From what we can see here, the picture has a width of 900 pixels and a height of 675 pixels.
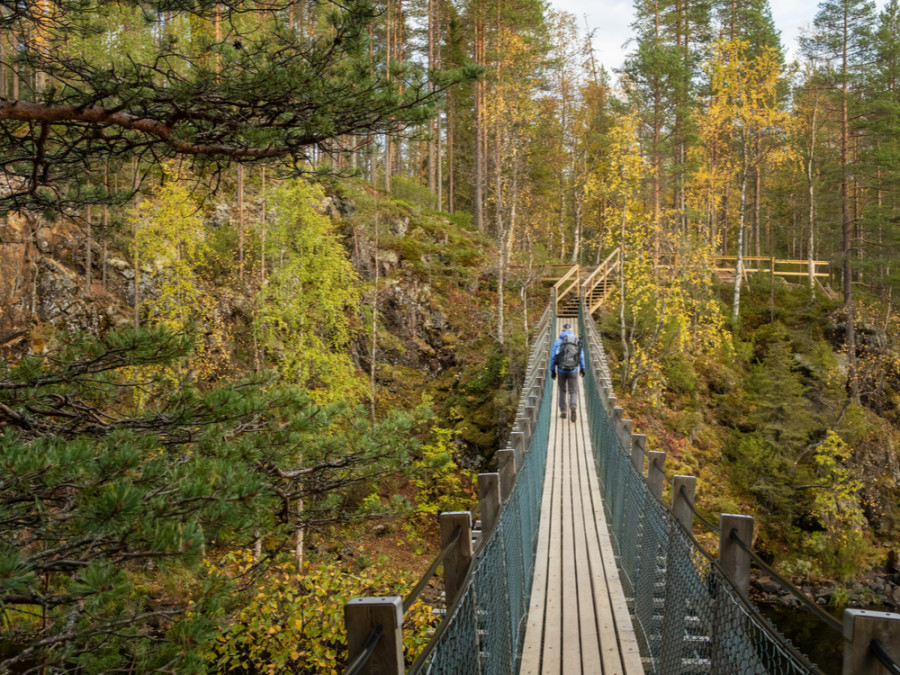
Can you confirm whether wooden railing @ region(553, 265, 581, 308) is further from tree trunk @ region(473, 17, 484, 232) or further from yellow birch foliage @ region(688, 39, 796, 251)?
yellow birch foliage @ region(688, 39, 796, 251)

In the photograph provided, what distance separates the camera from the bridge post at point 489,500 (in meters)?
2.89

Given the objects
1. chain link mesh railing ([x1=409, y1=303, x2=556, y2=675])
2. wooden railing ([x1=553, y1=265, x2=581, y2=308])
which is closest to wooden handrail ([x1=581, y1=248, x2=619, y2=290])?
wooden railing ([x1=553, y1=265, x2=581, y2=308])

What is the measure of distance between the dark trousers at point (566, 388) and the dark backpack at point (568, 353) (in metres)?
0.33

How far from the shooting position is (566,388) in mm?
8438

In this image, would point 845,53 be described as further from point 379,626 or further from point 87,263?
point 379,626

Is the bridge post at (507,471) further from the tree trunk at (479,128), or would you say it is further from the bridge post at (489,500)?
the tree trunk at (479,128)

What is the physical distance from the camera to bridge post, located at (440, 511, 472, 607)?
2.12m

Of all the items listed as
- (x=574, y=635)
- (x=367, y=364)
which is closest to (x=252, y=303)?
(x=367, y=364)

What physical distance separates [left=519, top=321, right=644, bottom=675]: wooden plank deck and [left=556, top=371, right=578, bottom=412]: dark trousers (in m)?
1.89

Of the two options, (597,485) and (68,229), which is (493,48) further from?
(597,485)

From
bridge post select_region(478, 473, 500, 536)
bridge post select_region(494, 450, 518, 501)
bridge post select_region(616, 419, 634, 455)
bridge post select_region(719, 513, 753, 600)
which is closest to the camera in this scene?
bridge post select_region(719, 513, 753, 600)

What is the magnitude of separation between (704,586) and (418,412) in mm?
2924

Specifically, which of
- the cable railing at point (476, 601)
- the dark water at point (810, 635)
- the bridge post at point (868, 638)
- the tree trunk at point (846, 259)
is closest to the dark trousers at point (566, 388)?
the cable railing at point (476, 601)

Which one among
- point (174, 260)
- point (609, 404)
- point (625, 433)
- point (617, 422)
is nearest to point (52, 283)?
point (174, 260)
